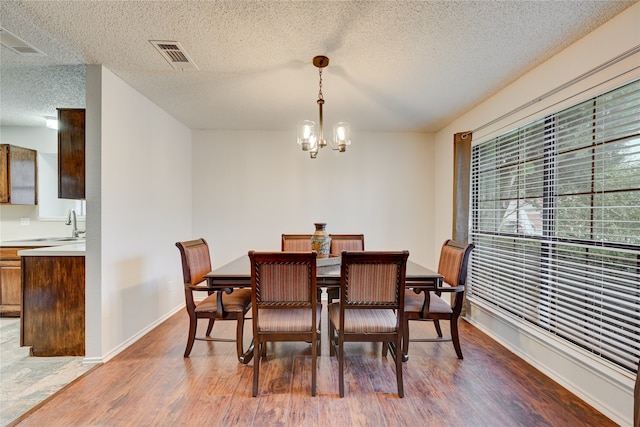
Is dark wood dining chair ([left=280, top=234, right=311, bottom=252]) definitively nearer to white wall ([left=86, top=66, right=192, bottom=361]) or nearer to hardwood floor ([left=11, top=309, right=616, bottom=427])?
hardwood floor ([left=11, top=309, right=616, bottom=427])

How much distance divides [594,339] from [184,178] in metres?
4.41

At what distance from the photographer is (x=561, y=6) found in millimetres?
1636

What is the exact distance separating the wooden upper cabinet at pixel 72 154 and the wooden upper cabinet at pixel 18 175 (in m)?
2.06

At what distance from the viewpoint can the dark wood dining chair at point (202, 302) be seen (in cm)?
226

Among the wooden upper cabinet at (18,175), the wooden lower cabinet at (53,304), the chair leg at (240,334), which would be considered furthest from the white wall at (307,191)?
the wooden upper cabinet at (18,175)

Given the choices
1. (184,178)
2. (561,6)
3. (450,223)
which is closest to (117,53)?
(184,178)

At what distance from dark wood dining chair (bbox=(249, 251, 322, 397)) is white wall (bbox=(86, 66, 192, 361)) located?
1474mm

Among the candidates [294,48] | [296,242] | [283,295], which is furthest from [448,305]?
[294,48]

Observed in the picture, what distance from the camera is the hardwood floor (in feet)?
5.56

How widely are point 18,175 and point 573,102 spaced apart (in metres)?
6.04

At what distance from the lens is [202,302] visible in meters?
2.44

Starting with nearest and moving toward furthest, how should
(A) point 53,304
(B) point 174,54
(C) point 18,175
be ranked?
(B) point 174,54, (A) point 53,304, (C) point 18,175

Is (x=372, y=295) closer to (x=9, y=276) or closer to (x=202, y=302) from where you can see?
(x=202, y=302)

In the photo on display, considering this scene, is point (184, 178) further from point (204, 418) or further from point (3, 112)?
point (204, 418)
